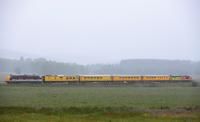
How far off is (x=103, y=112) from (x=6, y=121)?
7117 millimetres

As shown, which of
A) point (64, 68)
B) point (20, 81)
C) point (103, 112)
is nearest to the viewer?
point (103, 112)

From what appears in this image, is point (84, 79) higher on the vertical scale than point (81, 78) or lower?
lower

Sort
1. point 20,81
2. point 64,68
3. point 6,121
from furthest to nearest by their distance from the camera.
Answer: point 64,68
point 20,81
point 6,121

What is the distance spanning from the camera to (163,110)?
30.8 metres

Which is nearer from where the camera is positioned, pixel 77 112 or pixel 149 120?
pixel 149 120

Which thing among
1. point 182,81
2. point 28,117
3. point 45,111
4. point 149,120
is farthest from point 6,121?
point 182,81

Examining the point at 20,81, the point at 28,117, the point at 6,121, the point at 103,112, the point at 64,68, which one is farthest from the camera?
the point at 64,68

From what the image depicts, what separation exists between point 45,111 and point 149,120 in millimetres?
A: 7613

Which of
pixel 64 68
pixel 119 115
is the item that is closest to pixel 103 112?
pixel 119 115

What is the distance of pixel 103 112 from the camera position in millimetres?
29219

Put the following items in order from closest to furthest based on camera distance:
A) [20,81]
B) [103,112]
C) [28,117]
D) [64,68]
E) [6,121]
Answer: [6,121] → [28,117] → [103,112] → [20,81] → [64,68]

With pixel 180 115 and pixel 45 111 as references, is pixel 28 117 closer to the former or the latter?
pixel 45 111

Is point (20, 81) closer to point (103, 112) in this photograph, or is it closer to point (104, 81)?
point (104, 81)

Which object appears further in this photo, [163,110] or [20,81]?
[20,81]
